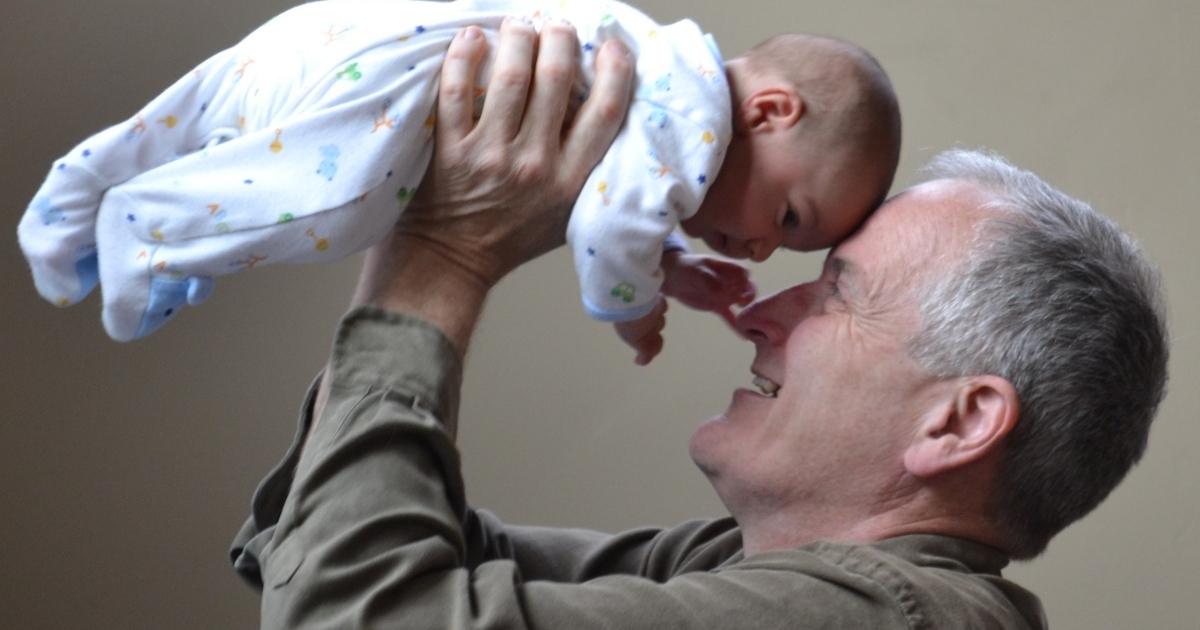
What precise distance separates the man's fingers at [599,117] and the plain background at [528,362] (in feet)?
4.35

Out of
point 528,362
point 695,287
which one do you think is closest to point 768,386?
point 695,287

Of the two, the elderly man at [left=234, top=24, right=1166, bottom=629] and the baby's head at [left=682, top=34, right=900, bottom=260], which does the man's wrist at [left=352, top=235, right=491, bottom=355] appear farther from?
the baby's head at [left=682, top=34, right=900, bottom=260]

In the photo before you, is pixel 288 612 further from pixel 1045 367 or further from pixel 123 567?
pixel 123 567

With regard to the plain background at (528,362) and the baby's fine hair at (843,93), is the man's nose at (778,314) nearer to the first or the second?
the baby's fine hair at (843,93)

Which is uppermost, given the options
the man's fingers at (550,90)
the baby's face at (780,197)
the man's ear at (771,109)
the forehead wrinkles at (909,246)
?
the man's fingers at (550,90)

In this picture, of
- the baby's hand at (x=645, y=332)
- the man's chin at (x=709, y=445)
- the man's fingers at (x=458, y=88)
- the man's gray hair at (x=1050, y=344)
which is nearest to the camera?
the man's fingers at (x=458, y=88)

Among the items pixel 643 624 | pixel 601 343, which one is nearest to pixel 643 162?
pixel 643 624

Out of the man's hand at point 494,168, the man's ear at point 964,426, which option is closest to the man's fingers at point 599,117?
the man's hand at point 494,168

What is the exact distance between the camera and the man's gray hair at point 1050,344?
52.3 inches

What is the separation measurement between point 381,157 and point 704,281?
610 millimetres

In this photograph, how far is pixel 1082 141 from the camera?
2592 mm

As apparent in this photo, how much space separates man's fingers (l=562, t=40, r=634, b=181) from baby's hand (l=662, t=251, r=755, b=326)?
39cm

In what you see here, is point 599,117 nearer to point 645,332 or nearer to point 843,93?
point 843,93

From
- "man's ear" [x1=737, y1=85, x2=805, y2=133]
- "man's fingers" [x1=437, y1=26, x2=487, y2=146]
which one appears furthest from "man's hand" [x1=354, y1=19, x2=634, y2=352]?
"man's ear" [x1=737, y1=85, x2=805, y2=133]
